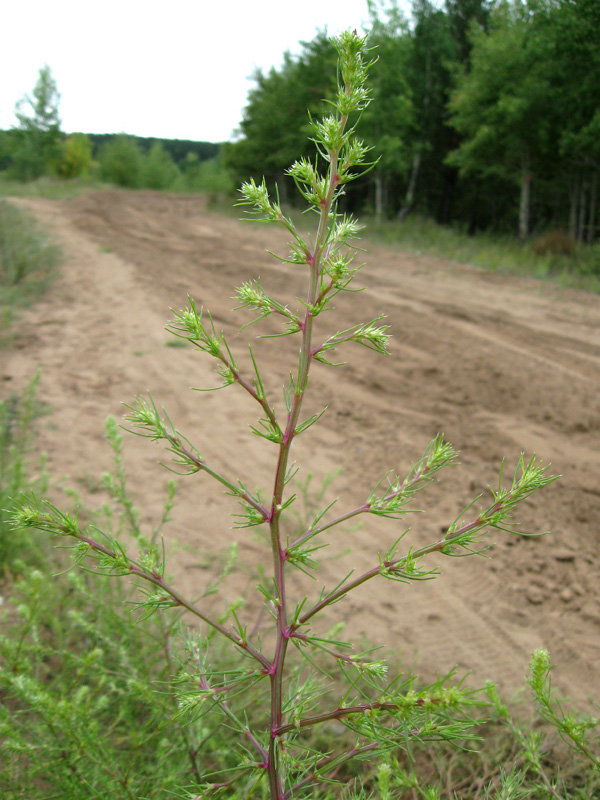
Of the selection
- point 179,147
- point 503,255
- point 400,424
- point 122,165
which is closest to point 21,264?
point 400,424

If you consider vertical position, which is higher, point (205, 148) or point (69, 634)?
point (205, 148)

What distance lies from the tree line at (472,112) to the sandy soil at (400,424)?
365cm

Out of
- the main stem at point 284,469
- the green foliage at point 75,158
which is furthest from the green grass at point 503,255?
the green foliage at point 75,158

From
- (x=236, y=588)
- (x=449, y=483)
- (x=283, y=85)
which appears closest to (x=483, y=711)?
(x=236, y=588)

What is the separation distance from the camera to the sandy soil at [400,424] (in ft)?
10.3

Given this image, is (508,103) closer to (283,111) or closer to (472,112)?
(472,112)

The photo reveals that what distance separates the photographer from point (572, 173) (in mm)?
18688

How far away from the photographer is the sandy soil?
313 centimetres

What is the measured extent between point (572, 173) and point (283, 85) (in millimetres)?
14587

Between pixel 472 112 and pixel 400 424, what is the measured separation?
16.3 m

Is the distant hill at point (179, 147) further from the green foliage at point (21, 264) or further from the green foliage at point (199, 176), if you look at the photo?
the green foliage at point (21, 264)

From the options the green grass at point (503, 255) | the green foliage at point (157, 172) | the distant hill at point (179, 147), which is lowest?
the green grass at point (503, 255)

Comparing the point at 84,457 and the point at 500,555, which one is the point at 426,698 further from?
the point at 84,457

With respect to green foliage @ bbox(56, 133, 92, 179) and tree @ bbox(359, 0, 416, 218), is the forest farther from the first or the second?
green foliage @ bbox(56, 133, 92, 179)
